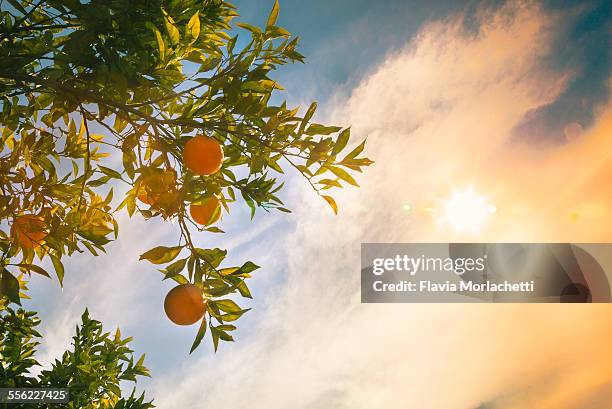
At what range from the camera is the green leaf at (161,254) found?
237 centimetres

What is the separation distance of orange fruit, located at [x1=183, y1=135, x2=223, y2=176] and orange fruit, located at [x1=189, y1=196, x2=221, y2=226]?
24cm

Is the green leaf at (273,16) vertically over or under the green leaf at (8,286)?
over

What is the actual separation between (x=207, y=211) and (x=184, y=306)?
575 mm

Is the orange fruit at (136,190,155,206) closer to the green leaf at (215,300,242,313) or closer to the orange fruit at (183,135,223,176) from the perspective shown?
the orange fruit at (183,135,223,176)

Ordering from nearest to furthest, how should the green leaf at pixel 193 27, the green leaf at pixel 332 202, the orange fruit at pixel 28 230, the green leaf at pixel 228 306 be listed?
the green leaf at pixel 193 27, the green leaf at pixel 228 306, the orange fruit at pixel 28 230, the green leaf at pixel 332 202

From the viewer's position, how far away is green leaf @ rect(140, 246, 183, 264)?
2373 millimetres

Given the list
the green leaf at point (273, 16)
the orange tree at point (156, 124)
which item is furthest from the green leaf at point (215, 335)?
the green leaf at point (273, 16)

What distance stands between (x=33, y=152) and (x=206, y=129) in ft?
3.76

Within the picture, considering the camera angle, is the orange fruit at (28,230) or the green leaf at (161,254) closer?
the green leaf at (161,254)

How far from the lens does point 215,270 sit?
8.06 feet

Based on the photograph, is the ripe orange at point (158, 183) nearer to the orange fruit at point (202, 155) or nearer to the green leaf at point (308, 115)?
the orange fruit at point (202, 155)

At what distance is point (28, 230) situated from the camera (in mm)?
2510

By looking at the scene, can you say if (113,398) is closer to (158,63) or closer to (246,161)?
(246,161)

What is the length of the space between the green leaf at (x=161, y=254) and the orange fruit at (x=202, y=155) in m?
0.39
